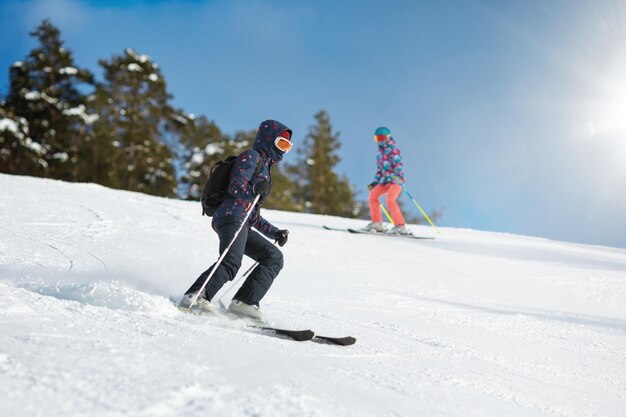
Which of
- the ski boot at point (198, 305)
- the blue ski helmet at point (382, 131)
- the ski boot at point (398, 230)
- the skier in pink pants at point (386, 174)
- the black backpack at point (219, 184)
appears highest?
the blue ski helmet at point (382, 131)

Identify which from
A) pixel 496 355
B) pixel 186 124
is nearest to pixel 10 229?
pixel 496 355

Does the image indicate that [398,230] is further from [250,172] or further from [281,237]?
[250,172]

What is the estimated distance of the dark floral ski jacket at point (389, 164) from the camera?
10.7 m

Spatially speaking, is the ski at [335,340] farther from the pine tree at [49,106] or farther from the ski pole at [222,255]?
the pine tree at [49,106]

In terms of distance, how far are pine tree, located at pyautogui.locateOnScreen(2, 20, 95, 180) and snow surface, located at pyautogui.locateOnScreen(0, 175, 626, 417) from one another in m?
21.8

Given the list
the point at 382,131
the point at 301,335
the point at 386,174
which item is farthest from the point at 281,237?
the point at 382,131

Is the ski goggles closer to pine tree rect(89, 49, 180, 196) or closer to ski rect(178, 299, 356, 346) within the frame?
ski rect(178, 299, 356, 346)

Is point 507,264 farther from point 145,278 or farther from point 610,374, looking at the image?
point 145,278

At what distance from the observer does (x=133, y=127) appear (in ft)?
111

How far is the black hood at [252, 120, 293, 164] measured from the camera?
4.25 meters

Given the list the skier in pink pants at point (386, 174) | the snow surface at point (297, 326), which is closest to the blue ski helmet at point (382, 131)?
the skier in pink pants at point (386, 174)

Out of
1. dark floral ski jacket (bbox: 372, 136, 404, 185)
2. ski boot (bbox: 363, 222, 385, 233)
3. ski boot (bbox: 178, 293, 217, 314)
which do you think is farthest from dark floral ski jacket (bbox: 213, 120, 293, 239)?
ski boot (bbox: 363, 222, 385, 233)

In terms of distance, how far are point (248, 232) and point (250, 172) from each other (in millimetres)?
498

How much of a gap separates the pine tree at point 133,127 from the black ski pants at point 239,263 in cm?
2770
